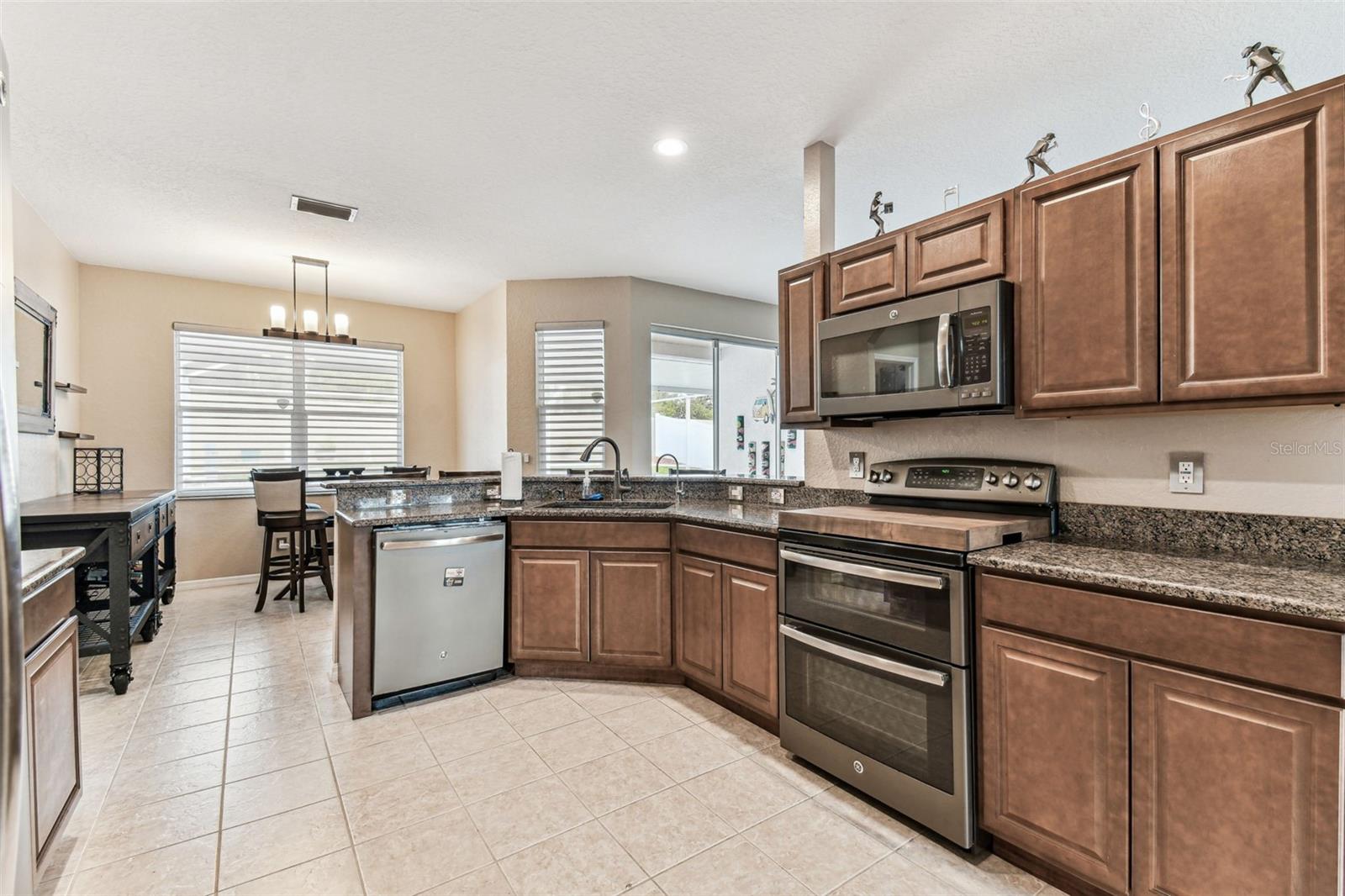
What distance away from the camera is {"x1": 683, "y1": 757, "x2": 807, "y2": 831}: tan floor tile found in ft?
6.67

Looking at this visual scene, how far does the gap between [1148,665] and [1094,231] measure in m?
1.25

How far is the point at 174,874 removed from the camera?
5.76 feet

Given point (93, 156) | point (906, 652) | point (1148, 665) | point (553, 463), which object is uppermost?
point (93, 156)

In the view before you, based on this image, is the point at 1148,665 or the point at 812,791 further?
the point at 812,791

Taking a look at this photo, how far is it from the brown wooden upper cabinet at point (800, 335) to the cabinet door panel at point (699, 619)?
32.8 inches

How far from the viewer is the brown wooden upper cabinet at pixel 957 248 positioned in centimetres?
210

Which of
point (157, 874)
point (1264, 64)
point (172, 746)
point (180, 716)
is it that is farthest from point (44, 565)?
point (1264, 64)

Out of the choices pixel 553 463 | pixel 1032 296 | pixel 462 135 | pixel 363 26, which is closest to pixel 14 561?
pixel 363 26

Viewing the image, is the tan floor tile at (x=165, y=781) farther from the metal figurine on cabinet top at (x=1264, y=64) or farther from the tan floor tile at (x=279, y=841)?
the metal figurine on cabinet top at (x=1264, y=64)

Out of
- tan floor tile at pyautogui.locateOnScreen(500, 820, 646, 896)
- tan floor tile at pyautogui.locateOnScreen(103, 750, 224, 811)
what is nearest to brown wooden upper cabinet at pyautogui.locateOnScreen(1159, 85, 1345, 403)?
tan floor tile at pyautogui.locateOnScreen(500, 820, 646, 896)

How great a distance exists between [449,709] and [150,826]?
110 cm

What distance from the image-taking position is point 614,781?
2234 millimetres

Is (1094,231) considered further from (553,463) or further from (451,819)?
(553,463)

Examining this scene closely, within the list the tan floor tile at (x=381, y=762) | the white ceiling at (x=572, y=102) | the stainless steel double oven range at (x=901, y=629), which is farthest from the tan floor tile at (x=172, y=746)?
the white ceiling at (x=572, y=102)
